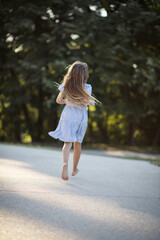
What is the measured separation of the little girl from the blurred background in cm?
911

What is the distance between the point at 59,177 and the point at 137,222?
2.21m

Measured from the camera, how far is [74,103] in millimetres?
4883

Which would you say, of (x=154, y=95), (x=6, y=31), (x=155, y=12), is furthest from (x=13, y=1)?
(x=154, y=95)

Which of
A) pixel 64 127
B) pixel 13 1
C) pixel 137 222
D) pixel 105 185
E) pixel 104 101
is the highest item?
pixel 137 222

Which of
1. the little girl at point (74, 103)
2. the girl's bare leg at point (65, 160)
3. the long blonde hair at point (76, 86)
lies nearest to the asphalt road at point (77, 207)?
the girl's bare leg at point (65, 160)

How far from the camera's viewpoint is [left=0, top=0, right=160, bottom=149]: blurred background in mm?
14953

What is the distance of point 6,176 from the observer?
4.77 metres

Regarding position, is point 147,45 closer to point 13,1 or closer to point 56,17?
point 56,17

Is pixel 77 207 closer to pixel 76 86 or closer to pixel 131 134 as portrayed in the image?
pixel 76 86

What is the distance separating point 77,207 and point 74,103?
1914 millimetres

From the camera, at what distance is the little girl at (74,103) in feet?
16.0

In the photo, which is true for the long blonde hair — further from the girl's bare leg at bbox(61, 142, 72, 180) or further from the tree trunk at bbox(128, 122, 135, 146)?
the tree trunk at bbox(128, 122, 135, 146)

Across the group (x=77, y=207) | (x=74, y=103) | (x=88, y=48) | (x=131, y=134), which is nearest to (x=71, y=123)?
(x=74, y=103)

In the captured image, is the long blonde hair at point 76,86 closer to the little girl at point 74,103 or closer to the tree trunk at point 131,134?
the little girl at point 74,103
